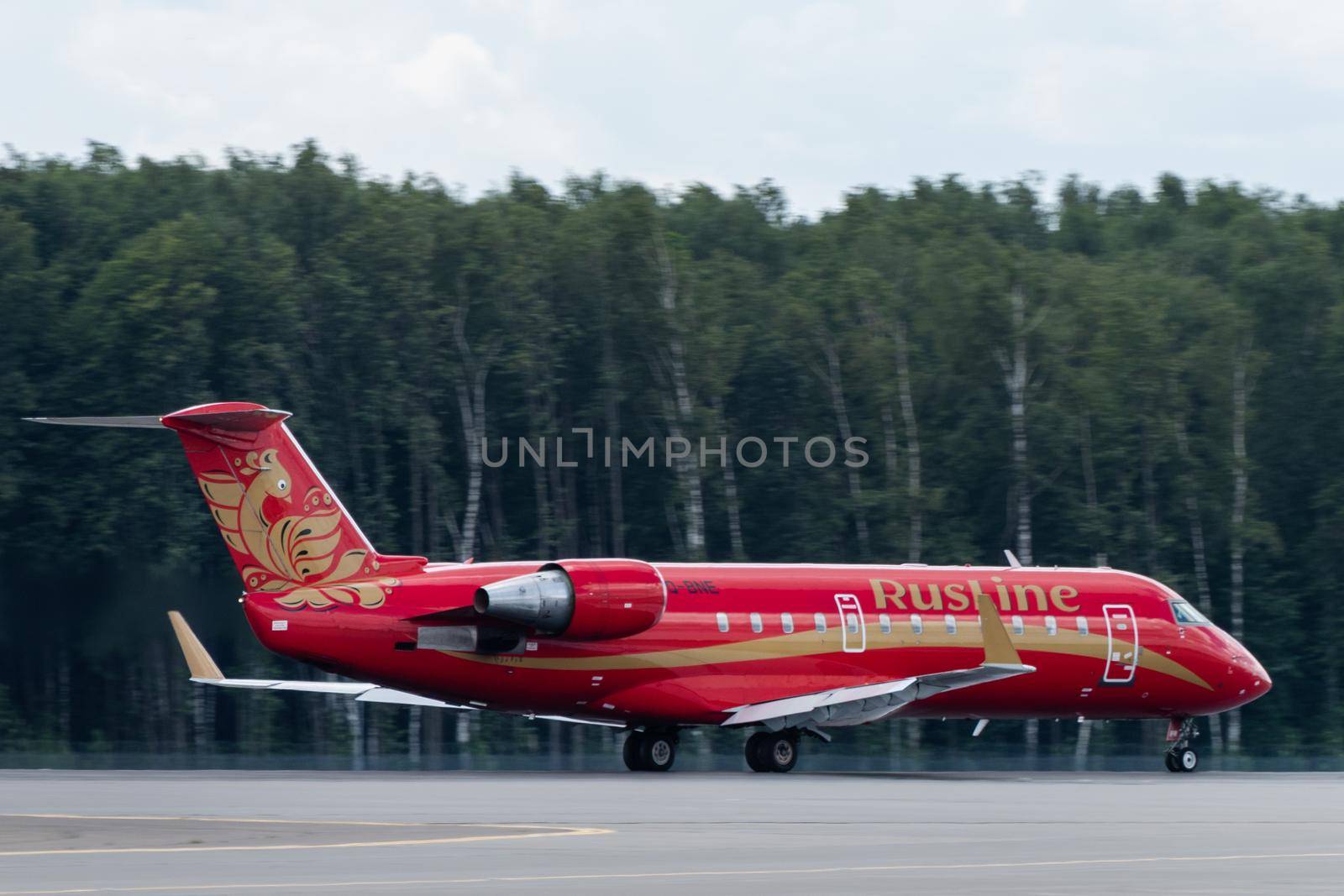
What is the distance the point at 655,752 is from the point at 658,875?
19.1 metres

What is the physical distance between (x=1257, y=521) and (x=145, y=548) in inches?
1292

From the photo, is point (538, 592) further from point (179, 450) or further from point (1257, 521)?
point (1257, 521)

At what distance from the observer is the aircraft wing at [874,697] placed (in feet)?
103

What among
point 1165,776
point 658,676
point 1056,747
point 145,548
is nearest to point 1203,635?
point 1165,776

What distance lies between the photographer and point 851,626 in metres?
33.1

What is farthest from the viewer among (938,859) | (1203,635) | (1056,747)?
(1056,747)

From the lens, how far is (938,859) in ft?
50.1

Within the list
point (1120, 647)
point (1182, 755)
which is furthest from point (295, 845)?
point (1182, 755)

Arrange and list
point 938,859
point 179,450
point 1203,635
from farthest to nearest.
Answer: point 179,450
point 1203,635
point 938,859

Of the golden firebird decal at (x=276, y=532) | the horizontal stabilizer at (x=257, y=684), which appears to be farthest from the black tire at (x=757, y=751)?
the golden firebird decal at (x=276, y=532)

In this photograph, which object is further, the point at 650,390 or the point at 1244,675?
the point at 650,390

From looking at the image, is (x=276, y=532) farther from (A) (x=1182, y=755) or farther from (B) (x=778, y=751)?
(A) (x=1182, y=755)

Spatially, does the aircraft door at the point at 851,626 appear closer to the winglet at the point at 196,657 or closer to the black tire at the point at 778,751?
the black tire at the point at 778,751

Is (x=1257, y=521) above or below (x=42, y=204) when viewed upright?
below
